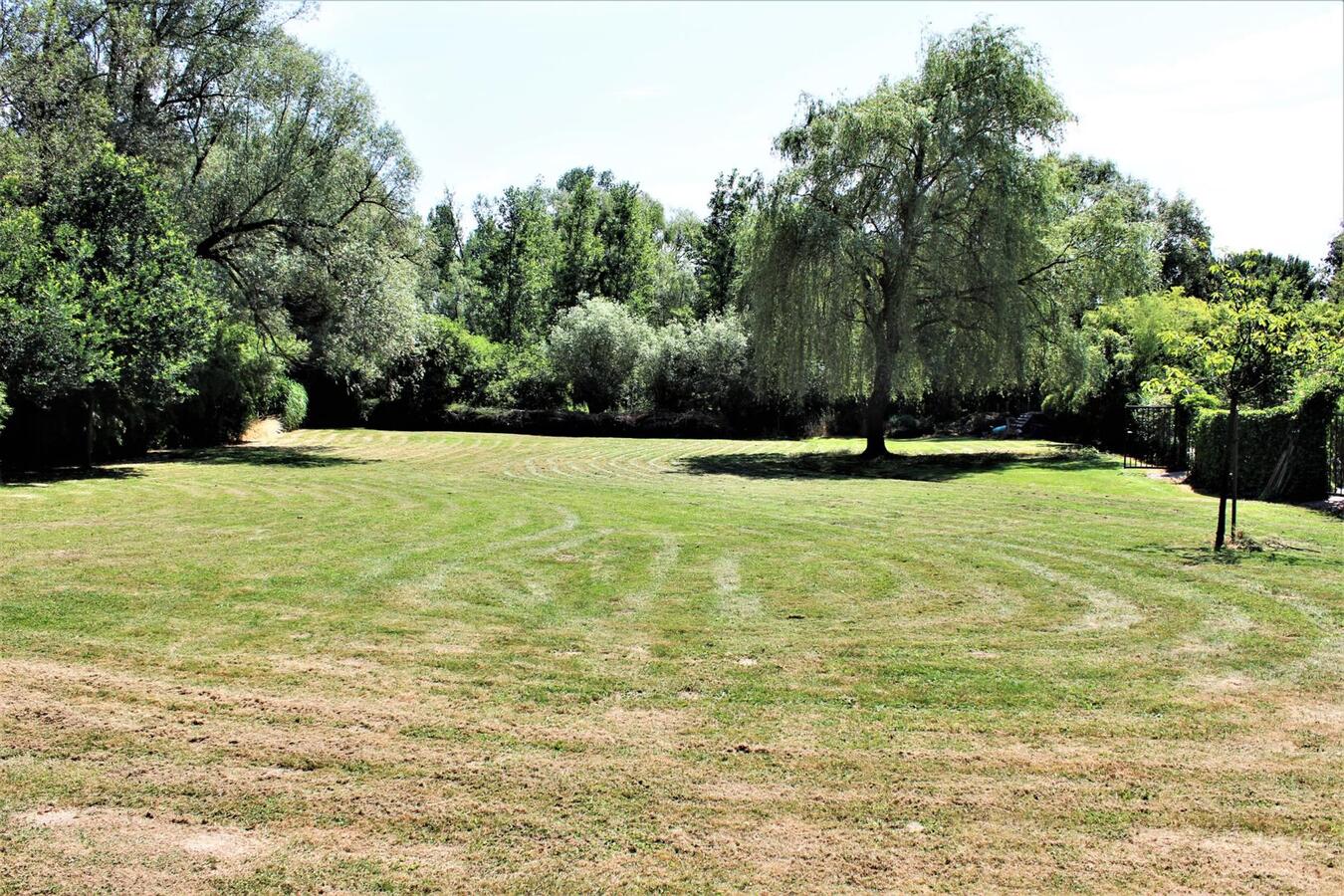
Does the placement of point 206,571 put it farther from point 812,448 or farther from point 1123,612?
point 812,448

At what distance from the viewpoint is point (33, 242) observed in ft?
53.2

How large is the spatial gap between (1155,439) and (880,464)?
676cm

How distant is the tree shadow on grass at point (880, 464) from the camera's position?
20.6 meters

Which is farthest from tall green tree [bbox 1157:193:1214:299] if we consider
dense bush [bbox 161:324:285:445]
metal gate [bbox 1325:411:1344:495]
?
dense bush [bbox 161:324:285:445]

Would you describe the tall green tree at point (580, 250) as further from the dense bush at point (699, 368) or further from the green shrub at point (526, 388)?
the dense bush at point (699, 368)

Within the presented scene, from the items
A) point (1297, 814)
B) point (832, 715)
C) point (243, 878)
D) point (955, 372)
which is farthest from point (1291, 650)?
point (955, 372)

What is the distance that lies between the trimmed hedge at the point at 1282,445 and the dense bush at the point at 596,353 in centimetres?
2533

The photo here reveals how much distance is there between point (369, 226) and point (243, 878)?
2435 cm

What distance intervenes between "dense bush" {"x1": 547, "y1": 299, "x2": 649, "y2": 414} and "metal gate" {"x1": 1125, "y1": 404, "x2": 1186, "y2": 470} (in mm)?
20269

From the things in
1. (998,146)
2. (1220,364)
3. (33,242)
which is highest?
(998,146)

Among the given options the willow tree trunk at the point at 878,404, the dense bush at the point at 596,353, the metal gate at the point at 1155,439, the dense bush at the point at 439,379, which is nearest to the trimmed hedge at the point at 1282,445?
the metal gate at the point at 1155,439

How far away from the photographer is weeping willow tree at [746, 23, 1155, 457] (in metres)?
22.5

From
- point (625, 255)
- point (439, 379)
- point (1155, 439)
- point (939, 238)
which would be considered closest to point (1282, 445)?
point (1155, 439)

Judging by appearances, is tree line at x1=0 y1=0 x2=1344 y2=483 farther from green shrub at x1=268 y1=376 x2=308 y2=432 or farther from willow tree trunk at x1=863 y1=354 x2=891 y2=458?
green shrub at x1=268 y1=376 x2=308 y2=432
